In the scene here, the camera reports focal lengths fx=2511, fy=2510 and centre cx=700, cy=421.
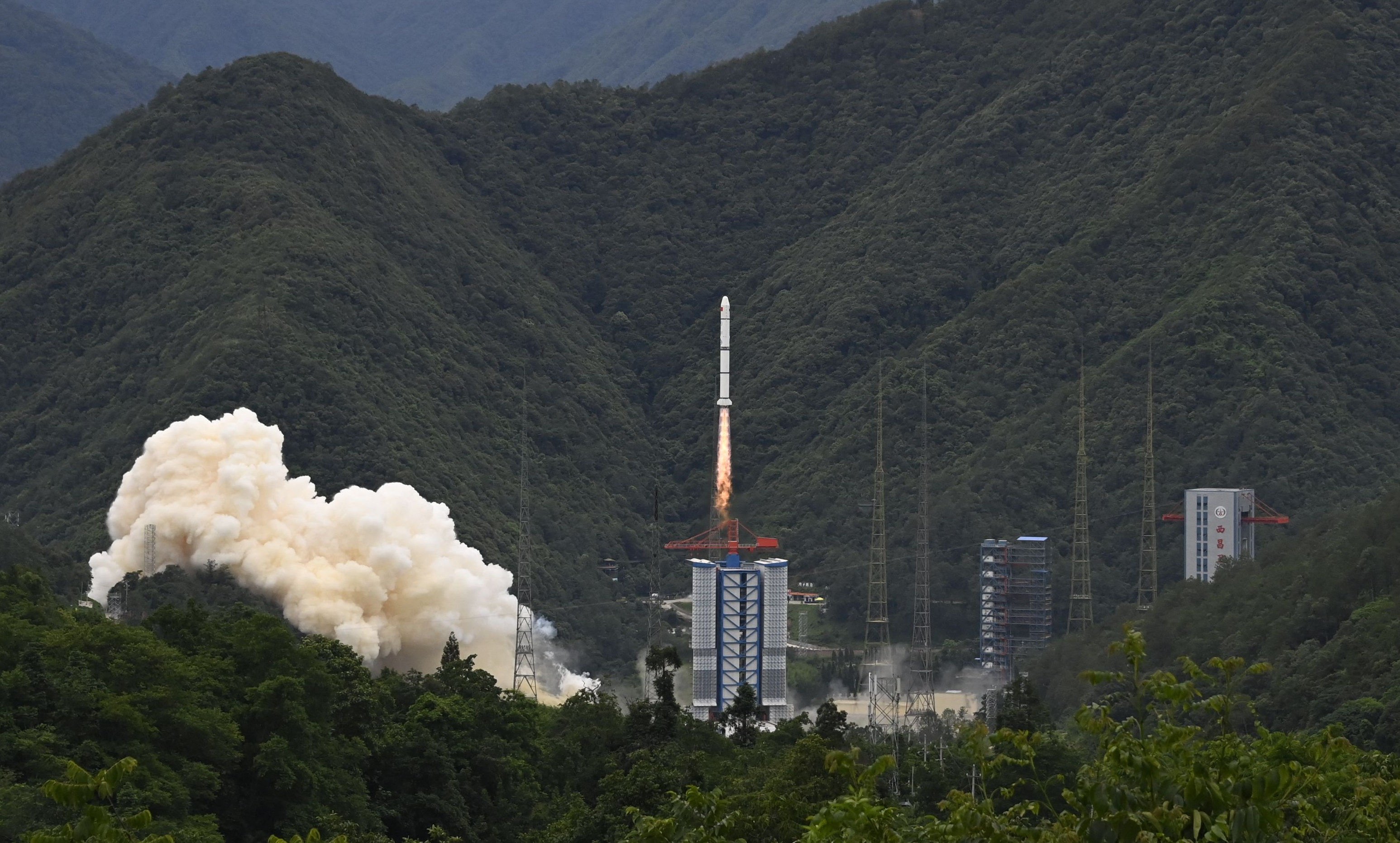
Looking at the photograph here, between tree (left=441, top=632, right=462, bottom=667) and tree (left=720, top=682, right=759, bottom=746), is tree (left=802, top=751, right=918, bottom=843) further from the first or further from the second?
tree (left=441, top=632, right=462, bottom=667)

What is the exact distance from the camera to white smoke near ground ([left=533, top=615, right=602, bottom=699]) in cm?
11288

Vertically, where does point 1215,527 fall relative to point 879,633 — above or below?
above

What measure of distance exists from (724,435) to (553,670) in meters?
17.7

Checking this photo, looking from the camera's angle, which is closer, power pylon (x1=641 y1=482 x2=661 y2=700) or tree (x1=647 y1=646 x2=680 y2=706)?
tree (x1=647 y1=646 x2=680 y2=706)

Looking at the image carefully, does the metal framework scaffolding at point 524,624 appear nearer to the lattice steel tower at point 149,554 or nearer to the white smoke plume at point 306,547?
the white smoke plume at point 306,547

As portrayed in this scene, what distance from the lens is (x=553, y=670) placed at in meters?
117

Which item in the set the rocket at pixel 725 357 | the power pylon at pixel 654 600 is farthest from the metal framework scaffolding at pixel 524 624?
the rocket at pixel 725 357

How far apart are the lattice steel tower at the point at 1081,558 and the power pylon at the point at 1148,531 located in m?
2.50

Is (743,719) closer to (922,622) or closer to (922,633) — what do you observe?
(922,633)

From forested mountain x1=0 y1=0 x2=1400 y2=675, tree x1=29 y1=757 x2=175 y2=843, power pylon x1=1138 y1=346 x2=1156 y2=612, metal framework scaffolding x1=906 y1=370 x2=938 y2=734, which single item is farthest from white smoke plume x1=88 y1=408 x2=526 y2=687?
tree x1=29 y1=757 x2=175 y2=843

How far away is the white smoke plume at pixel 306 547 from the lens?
104m

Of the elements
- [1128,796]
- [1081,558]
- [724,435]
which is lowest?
[1128,796]

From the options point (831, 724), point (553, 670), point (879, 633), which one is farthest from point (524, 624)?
point (831, 724)

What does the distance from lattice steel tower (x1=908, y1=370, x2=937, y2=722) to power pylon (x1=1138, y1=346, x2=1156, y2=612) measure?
9.97 m
